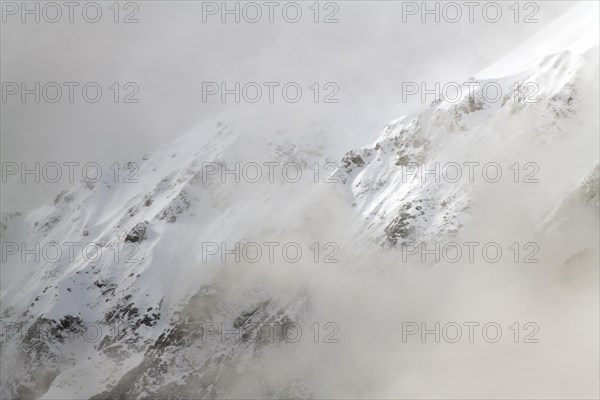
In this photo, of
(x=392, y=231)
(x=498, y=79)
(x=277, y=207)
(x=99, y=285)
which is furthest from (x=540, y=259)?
(x=99, y=285)

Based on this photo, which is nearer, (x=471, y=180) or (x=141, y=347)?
(x=471, y=180)

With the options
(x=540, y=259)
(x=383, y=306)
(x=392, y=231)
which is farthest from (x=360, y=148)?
(x=540, y=259)

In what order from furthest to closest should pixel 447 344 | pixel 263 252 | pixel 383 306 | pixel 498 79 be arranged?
pixel 263 252, pixel 498 79, pixel 383 306, pixel 447 344

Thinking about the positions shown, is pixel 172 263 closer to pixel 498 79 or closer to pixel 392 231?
pixel 392 231

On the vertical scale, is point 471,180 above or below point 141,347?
above

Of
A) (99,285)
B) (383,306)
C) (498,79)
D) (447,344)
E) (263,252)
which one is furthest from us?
(99,285)

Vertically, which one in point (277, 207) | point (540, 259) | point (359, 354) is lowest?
point (359, 354)

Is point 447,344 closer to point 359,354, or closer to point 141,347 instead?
point 359,354
